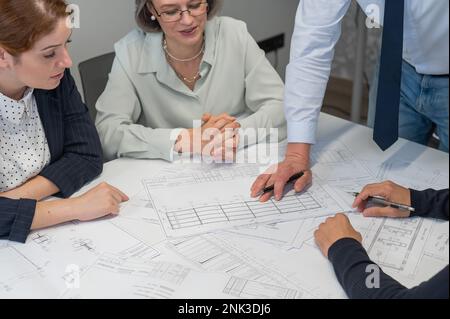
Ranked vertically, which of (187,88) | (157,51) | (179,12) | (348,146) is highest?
(179,12)

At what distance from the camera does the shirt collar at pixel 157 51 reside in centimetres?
151

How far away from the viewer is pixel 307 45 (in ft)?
4.11

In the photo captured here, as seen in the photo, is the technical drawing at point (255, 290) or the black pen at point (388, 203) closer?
the technical drawing at point (255, 290)

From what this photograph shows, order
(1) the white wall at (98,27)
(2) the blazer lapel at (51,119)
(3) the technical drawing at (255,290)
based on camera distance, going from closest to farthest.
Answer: (3) the technical drawing at (255,290)
(2) the blazer lapel at (51,119)
(1) the white wall at (98,27)

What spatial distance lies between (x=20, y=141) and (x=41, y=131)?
0.06 metres

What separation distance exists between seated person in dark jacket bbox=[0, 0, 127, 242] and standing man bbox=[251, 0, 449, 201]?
0.42m

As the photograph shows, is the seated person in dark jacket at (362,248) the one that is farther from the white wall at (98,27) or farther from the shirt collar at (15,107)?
the white wall at (98,27)

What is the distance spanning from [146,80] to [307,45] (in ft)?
1.68

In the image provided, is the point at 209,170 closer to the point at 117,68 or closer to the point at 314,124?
the point at 314,124

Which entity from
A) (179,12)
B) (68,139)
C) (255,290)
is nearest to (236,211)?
(255,290)

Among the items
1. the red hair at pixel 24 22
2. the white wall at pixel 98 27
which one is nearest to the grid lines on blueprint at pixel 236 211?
the red hair at pixel 24 22

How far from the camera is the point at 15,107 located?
1153 millimetres

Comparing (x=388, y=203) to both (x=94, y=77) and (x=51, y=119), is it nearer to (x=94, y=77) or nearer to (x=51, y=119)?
(x=51, y=119)
